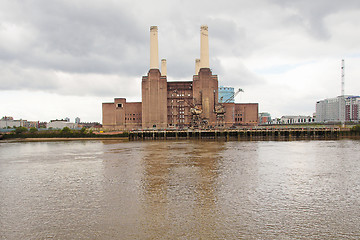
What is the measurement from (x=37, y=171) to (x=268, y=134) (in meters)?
70.7

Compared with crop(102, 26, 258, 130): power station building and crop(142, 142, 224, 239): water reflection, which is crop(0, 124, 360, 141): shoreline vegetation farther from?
crop(142, 142, 224, 239): water reflection

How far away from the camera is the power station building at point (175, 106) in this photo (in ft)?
343

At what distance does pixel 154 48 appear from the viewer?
103375mm

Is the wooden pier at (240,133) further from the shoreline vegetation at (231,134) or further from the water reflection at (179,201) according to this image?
the water reflection at (179,201)

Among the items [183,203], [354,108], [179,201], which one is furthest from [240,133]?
[354,108]

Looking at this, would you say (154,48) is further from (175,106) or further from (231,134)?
(231,134)

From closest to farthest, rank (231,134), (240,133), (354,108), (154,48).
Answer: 1. (231,134)
2. (240,133)
3. (154,48)
4. (354,108)

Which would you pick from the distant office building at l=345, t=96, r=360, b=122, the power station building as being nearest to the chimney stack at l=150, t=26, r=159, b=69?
the power station building

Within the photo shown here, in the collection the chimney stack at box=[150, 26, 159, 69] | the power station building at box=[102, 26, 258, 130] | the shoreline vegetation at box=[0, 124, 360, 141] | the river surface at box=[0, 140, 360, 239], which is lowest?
the river surface at box=[0, 140, 360, 239]

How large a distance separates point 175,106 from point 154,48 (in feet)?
90.2

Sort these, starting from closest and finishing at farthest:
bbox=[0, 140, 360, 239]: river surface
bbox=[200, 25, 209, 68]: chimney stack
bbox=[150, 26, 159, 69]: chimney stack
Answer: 1. bbox=[0, 140, 360, 239]: river surface
2. bbox=[150, 26, 159, 69]: chimney stack
3. bbox=[200, 25, 209, 68]: chimney stack

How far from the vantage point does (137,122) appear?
117 m

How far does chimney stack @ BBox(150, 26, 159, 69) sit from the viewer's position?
102562 mm

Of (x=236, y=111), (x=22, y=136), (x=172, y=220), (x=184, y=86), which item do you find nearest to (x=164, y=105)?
(x=184, y=86)
